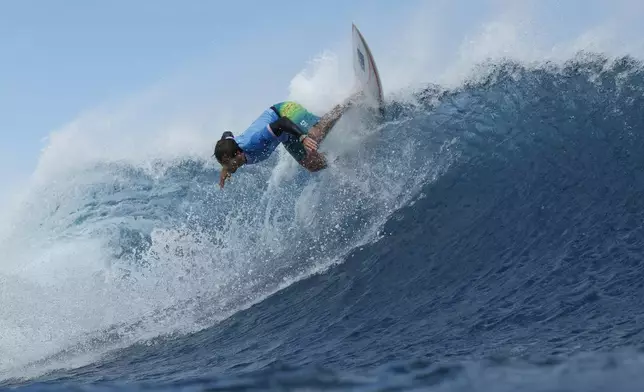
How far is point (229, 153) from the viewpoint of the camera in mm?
6438

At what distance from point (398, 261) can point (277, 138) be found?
2.30 metres

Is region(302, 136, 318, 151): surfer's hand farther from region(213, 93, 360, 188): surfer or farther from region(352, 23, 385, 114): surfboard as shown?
region(352, 23, 385, 114): surfboard

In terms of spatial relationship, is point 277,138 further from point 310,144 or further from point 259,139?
point 310,144

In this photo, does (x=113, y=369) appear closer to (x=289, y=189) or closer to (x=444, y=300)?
(x=444, y=300)

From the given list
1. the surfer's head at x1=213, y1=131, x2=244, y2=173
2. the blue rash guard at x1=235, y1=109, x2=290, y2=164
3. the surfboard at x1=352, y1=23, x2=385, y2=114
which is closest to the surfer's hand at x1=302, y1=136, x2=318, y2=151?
the blue rash guard at x1=235, y1=109, x2=290, y2=164

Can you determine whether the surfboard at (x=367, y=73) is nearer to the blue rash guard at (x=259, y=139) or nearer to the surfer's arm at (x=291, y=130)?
the blue rash guard at (x=259, y=139)

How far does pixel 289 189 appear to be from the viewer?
8250 mm

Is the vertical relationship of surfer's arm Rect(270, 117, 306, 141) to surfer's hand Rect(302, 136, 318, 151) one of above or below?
above

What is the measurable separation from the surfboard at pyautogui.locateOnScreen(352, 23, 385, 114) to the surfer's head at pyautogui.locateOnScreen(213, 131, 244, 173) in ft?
8.51

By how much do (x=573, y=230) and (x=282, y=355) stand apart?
274 cm

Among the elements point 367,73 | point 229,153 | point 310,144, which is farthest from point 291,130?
point 367,73

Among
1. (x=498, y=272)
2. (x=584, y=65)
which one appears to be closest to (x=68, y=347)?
(x=498, y=272)

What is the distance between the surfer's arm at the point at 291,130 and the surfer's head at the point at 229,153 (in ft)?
1.69

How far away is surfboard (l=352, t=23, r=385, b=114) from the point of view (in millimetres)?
8281
